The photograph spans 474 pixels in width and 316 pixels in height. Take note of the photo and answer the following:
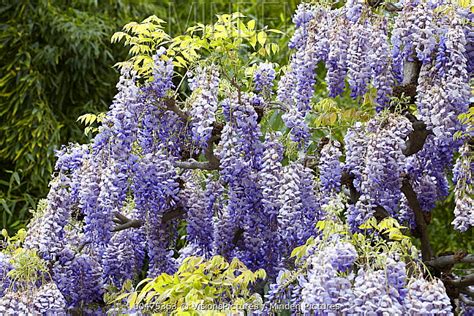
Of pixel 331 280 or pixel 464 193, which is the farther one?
pixel 464 193

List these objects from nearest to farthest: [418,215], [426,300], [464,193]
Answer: [426,300], [464,193], [418,215]

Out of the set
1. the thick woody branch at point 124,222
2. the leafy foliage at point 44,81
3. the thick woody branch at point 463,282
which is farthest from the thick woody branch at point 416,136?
the leafy foliage at point 44,81

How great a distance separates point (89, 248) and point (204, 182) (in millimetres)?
551

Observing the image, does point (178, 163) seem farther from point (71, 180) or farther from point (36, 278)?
point (36, 278)

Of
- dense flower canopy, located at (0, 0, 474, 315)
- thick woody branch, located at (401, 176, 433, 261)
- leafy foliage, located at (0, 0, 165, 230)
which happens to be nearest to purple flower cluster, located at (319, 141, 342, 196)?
dense flower canopy, located at (0, 0, 474, 315)

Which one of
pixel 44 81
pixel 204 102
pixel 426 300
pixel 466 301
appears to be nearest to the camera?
pixel 426 300

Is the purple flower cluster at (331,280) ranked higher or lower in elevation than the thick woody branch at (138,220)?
higher

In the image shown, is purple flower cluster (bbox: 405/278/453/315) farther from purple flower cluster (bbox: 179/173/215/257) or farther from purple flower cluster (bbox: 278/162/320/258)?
A: purple flower cluster (bbox: 179/173/215/257)

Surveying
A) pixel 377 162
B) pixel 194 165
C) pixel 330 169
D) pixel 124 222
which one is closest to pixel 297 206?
pixel 330 169

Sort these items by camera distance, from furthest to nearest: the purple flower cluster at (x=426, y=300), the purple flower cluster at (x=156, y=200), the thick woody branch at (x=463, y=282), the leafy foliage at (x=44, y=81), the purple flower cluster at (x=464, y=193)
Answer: the leafy foliage at (x=44, y=81) → the thick woody branch at (x=463, y=282) → the purple flower cluster at (x=156, y=200) → the purple flower cluster at (x=464, y=193) → the purple flower cluster at (x=426, y=300)

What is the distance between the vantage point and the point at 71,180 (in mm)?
3648

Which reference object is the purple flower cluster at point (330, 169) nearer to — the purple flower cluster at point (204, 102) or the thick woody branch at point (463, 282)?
the purple flower cluster at point (204, 102)

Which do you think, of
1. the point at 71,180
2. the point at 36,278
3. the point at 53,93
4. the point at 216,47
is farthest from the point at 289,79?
the point at 53,93

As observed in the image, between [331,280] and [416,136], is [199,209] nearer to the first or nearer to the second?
[416,136]
